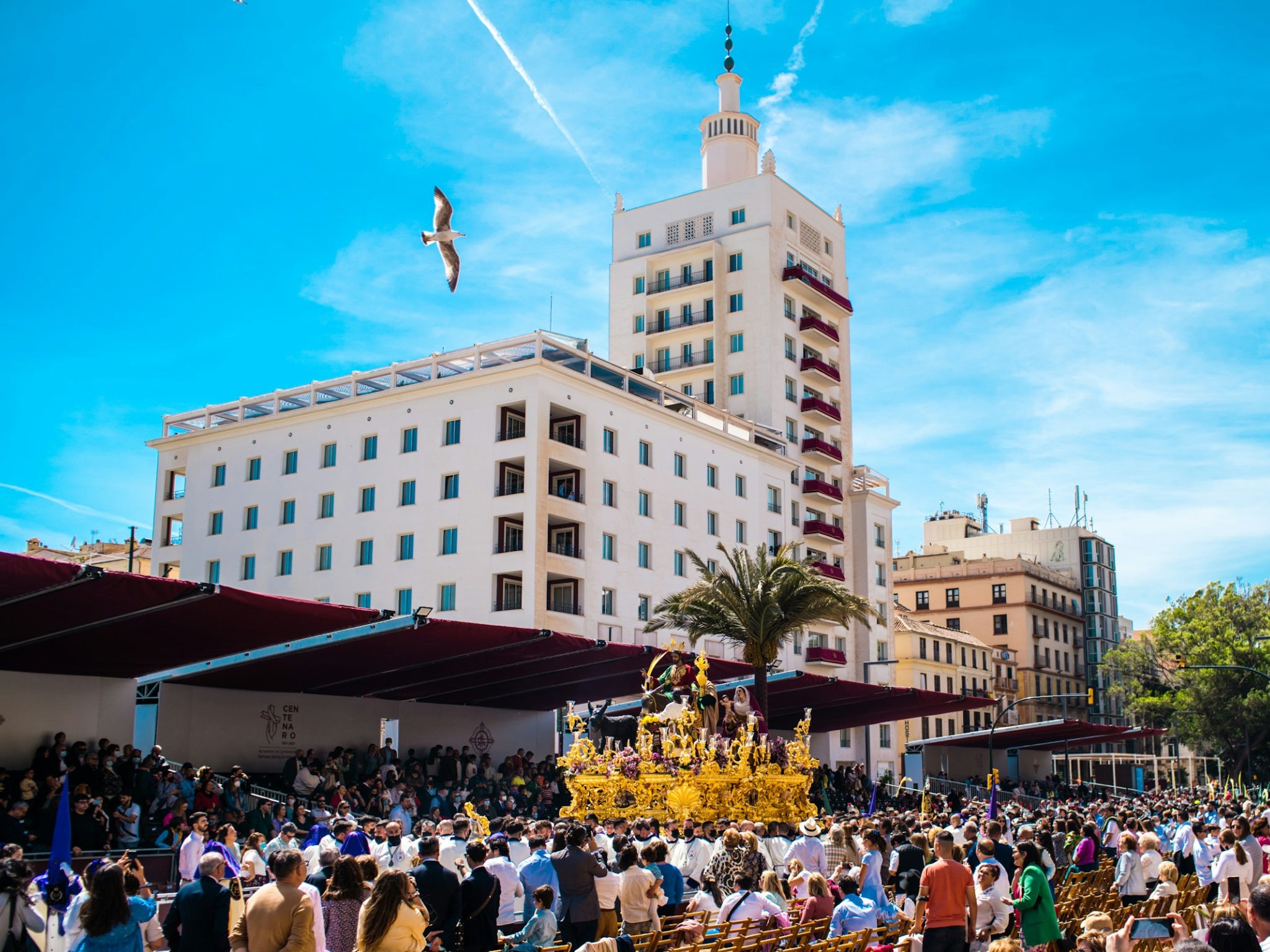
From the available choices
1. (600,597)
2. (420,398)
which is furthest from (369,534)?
(600,597)

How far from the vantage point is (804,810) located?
2761 cm

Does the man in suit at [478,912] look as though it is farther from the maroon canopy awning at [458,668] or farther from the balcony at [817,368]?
the balcony at [817,368]

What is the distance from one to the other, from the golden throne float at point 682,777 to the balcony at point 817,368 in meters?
42.9

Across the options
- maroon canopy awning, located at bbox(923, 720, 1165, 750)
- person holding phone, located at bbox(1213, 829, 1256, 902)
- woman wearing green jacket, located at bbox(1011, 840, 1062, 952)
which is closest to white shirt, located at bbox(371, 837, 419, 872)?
woman wearing green jacket, located at bbox(1011, 840, 1062, 952)

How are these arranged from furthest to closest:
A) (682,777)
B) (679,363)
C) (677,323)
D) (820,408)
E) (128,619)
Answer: (677,323)
(679,363)
(820,408)
(682,777)
(128,619)

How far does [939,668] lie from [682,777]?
60.3m

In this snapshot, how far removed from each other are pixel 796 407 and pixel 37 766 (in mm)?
49522

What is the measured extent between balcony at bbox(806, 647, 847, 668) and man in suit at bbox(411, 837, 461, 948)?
52.8 metres

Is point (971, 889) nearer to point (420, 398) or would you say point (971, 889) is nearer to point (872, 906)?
point (872, 906)

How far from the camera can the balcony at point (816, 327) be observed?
2707 inches

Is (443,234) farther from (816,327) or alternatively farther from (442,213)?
(816,327)

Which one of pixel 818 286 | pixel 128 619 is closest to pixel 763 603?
pixel 128 619

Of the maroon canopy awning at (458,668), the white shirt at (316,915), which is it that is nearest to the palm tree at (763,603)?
the maroon canopy awning at (458,668)

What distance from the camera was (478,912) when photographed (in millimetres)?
10781
